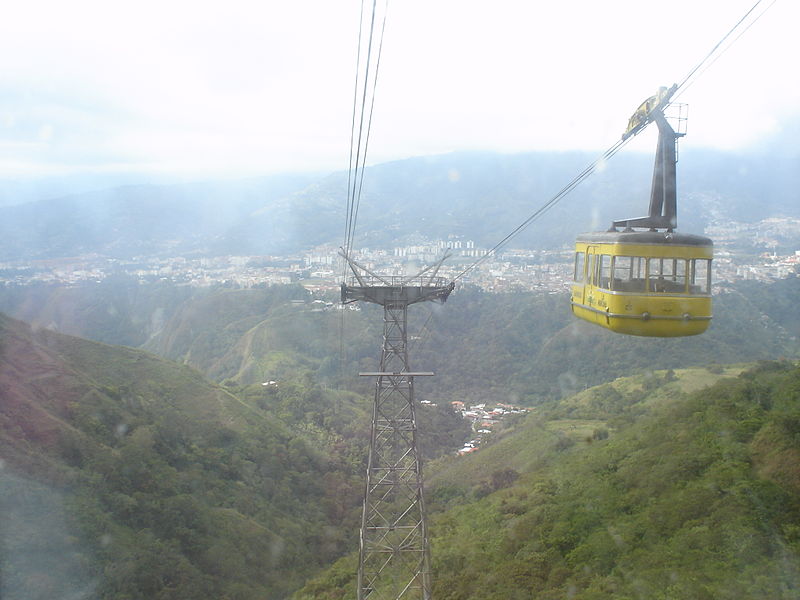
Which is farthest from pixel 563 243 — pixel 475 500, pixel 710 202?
pixel 475 500

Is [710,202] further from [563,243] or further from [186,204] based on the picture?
[186,204]

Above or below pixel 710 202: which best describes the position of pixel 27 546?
below

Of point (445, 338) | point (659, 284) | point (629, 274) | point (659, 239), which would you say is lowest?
point (445, 338)

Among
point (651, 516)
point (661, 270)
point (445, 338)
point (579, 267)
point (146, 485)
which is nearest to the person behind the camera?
point (661, 270)

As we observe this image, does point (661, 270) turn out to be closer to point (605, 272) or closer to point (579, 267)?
point (605, 272)

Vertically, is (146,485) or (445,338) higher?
(146,485)

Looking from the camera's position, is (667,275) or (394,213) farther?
(394,213)

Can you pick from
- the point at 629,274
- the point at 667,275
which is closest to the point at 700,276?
the point at 667,275

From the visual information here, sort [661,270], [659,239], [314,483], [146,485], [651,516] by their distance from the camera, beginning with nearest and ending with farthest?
[659,239] → [661,270] → [651,516] → [146,485] → [314,483]
